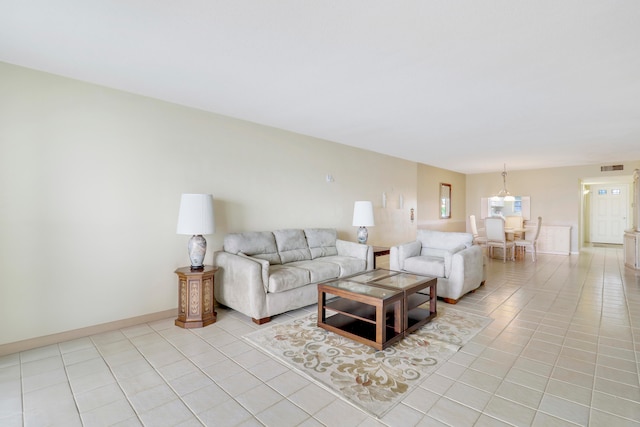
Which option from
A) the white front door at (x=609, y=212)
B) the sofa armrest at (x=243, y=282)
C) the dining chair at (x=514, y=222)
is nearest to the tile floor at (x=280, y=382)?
the sofa armrest at (x=243, y=282)

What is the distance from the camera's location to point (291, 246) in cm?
432

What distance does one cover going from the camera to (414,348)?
266 centimetres

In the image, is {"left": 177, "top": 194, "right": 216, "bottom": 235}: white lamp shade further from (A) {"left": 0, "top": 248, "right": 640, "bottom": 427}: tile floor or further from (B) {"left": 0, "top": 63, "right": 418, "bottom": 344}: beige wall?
(A) {"left": 0, "top": 248, "right": 640, "bottom": 427}: tile floor

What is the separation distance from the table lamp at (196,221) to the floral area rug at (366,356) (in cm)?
105

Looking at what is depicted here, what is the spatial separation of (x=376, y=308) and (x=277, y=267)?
1.49m

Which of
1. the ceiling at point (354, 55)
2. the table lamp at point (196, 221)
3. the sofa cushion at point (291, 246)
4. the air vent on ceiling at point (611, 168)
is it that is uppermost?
the ceiling at point (354, 55)

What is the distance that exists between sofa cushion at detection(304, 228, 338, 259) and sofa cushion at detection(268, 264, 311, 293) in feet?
2.93

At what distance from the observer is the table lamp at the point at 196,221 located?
127 inches

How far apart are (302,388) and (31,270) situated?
263cm

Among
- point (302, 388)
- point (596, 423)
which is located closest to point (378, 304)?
point (302, 388)

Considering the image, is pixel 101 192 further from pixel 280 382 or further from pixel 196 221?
pixel 280 382

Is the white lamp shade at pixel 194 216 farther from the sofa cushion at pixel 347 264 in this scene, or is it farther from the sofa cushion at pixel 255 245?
the sofa cushion at pixel 347 264

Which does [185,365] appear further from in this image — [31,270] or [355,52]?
[355,52]

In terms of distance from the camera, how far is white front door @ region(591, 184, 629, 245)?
382 inches
